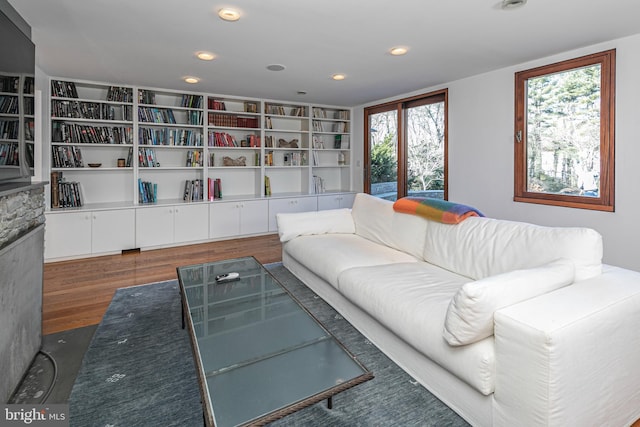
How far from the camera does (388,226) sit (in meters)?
3.11

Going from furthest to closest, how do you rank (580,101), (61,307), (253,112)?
1. (253,112)
2. (580,101)
3. (61,307)

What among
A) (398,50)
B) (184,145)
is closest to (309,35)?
(398,50)

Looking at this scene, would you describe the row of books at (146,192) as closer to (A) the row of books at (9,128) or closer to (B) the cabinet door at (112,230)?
(B) the cabinet door at (112,230)

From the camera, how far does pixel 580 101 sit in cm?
318

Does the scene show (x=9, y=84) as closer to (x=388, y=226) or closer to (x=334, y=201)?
(x=388, y=226)

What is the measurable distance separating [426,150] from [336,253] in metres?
2.86

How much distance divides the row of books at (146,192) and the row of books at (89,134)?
57 centimetres

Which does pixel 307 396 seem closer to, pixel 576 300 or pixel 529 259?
pixel 576 300

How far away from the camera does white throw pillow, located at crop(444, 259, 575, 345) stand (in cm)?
131

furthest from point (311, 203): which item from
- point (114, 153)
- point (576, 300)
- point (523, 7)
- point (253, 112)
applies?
point (576, 300)

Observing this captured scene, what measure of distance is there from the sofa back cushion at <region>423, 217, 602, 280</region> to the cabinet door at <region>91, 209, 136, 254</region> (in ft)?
12.0

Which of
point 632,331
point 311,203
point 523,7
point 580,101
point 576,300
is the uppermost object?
point 523,7

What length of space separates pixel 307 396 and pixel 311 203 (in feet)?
15.3

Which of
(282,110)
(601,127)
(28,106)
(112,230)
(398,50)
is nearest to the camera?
(28,106)
